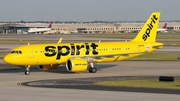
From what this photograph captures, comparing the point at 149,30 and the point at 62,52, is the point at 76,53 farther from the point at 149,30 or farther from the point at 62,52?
the point at 149,30

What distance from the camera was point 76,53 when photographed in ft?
148

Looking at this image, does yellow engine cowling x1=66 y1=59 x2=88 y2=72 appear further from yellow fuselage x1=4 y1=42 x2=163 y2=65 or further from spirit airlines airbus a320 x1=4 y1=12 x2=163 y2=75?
yellow fuselage x1=4 y1=42 x2=163 y2=65

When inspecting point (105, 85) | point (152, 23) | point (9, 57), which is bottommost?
point (105, 85)

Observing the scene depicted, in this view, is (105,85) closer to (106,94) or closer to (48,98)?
(106,94)

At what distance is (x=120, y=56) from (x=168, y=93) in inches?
820

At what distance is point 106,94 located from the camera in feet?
85.8

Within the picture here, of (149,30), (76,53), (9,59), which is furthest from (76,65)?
(149,30)

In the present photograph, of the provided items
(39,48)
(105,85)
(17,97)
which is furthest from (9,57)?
(17,97)

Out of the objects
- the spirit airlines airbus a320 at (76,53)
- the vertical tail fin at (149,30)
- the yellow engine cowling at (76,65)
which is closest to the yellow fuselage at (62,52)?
the spirit airlines airbus a320 at (76,53)

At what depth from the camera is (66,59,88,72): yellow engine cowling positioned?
42.2 metres

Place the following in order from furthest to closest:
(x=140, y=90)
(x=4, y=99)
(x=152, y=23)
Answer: (x=152, y=23)
(x=140, y=90)
(x=4, y=99)

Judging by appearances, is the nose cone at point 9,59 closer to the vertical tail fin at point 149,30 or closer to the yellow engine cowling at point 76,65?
the yellow engine cowling at point 76,65

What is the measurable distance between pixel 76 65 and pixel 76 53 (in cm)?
312

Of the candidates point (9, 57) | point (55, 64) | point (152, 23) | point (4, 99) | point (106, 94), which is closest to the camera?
point (4, 99)
